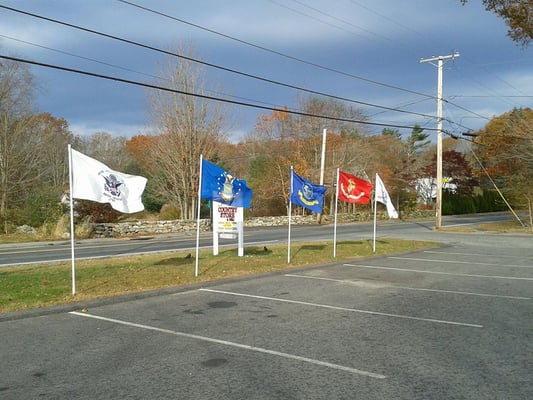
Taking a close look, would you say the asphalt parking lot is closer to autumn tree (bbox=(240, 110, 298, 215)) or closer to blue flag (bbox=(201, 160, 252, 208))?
blue flag (bbox=(201, 160, 252, 208))

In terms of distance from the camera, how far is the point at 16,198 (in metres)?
33.4

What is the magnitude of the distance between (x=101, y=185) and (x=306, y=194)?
22.2 feet

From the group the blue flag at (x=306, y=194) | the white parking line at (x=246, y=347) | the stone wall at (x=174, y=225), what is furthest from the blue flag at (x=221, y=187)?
the stone wall at (x=174, y=225)

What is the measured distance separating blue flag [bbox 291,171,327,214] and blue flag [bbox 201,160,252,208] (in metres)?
1.45

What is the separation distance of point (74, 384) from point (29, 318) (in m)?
3.64

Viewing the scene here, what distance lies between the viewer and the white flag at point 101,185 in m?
9.79

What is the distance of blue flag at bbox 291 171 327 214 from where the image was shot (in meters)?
14.7

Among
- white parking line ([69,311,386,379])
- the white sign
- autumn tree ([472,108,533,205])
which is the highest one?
autumn tree ([472,108,533,205])

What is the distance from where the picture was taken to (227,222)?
16.1m

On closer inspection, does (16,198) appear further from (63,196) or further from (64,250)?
(64,250)

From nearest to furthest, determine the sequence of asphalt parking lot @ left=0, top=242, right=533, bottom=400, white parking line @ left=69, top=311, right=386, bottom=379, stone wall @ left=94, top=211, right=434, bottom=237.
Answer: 1. asphalt parking lot @ left=0, top=242, right=533, bottom=400
2. white parking line @ left=69, top=311, right=386, bottom=379
3. stone wall @ left=94, top=211, right=434, bottom=237

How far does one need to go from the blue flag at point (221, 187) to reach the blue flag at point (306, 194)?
1.45 m

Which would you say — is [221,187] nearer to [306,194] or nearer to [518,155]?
[306,194]

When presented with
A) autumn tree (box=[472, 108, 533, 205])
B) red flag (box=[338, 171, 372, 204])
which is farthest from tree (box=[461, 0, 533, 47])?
autumn tree (box=[472, 108, 533, 205])
